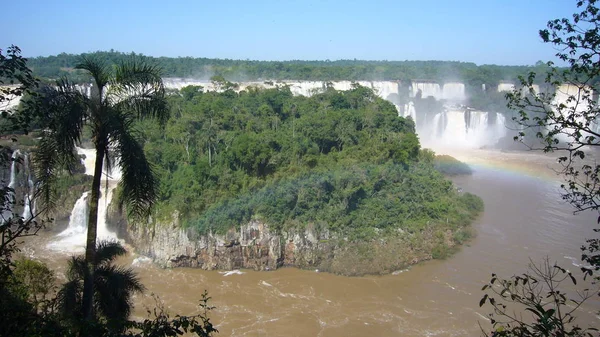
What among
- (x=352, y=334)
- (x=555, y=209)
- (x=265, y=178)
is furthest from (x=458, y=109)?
(x=352, y=334)

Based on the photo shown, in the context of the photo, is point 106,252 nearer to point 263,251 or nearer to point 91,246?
point 91,246

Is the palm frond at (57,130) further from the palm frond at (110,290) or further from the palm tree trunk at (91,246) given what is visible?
the palm frond at (110,290)

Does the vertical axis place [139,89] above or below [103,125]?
above

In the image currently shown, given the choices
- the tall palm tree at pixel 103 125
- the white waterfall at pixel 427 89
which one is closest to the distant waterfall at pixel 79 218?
the tall palm tree at pixel 103 125

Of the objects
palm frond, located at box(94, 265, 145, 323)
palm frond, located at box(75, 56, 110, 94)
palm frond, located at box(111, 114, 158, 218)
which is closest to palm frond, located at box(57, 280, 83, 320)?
palm frond, located at box(94, 265, 145, 323)

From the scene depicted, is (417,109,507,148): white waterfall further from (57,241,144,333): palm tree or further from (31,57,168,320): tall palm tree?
(31,57,168,320): tall palm tree

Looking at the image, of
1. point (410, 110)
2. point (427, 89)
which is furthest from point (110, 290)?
point (427, 89)
